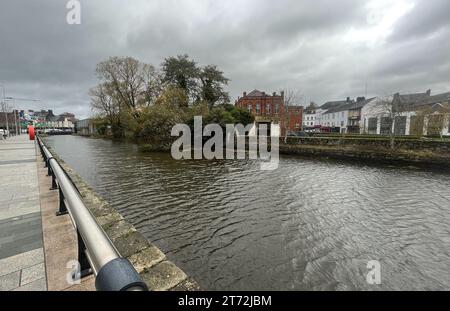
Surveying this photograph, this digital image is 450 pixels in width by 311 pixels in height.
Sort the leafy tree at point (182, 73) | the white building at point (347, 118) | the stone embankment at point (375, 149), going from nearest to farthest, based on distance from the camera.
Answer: the stone embankment at point (375, 149) < the leafy tree at point (182, 73) < the white building at point (347, 118)

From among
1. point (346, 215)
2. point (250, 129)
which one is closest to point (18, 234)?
point (346, 215)

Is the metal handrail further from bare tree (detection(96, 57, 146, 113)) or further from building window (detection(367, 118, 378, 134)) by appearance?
building window (detection(367, 118, 378, 134))

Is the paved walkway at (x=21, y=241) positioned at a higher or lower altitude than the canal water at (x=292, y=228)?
higher

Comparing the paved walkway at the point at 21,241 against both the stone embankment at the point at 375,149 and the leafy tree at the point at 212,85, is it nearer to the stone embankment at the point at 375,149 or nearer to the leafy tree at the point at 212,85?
the stone embankment at the point at 375,149

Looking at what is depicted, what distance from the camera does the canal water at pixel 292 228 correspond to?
356 centimetres

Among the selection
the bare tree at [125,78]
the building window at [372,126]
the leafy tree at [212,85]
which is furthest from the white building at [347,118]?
the bare tree at [125,78]

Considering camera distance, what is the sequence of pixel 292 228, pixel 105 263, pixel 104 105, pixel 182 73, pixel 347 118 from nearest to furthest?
pixel 105 263, pixel 292 228, pixel 182 73, pixel 104 105, pixel 347 118

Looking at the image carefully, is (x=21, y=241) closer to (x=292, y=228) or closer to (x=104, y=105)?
(x=292, y=228)

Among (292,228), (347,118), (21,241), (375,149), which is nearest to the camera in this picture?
(21,241)

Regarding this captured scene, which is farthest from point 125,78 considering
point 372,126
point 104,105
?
point 372,126

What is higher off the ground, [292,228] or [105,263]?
[105,263]

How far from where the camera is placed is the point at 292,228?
5.07 metres

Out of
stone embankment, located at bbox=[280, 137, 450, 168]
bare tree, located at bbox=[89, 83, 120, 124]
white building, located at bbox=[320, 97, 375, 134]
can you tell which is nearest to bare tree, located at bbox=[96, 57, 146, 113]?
bare tree, located at bbox=[89, 83, 120, 124]
